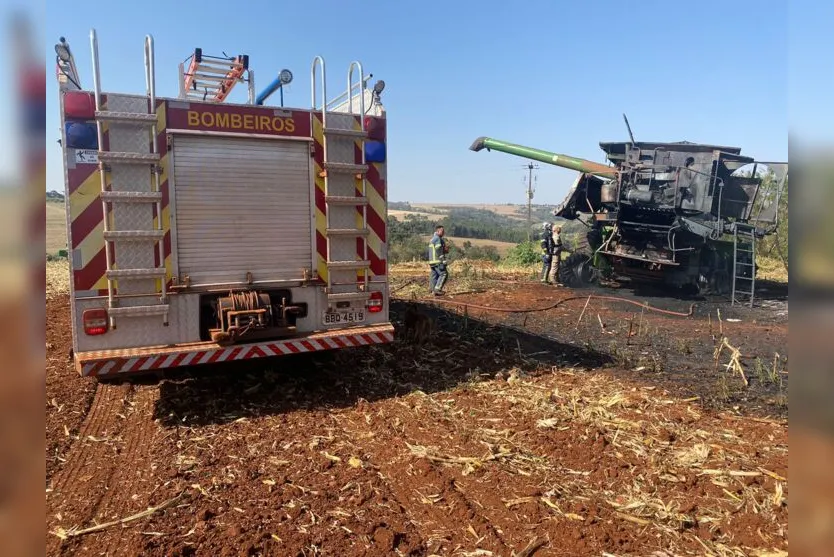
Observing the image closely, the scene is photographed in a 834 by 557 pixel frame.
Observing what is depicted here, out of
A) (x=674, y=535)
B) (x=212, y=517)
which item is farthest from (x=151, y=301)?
(x=674, y=535)

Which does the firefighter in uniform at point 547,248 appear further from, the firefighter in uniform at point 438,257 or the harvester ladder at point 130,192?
the harvester ladder at point 130,192

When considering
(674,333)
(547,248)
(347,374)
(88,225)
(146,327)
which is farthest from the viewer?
(547,248)

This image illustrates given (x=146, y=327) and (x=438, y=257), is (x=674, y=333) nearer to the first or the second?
(x=438, y=257)

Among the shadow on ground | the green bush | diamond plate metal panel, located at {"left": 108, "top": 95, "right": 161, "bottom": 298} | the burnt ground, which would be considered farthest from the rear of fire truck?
the green bush

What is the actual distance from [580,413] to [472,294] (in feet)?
27.4

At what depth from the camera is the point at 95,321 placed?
501cm

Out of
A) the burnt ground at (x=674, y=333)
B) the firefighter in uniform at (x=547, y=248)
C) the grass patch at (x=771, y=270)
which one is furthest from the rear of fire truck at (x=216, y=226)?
the grass patch at (x=771, y=270)

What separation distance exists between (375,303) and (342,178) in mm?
1422

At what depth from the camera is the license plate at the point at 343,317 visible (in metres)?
6.08

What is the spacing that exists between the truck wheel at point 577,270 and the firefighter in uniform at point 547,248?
40 centimetres

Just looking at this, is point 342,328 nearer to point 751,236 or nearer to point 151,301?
point 151,301

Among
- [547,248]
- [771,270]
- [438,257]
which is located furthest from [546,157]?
[771,270]

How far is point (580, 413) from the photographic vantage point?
551cm

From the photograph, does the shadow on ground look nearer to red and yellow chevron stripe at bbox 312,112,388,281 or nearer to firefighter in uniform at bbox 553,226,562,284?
red and yellow chevron stripe at bbox 312,112,388,281
